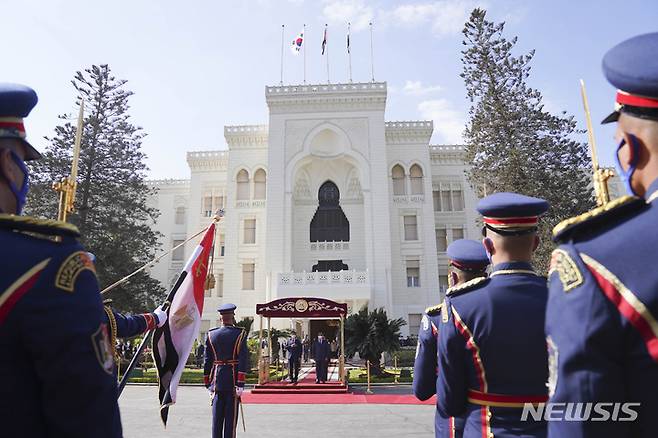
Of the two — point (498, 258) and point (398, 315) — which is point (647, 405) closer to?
point (498, 258)

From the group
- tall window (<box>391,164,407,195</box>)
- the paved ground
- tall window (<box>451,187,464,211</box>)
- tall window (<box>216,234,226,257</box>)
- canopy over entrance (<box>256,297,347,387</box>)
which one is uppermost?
tall window (<box>391,164,407,195</box>)

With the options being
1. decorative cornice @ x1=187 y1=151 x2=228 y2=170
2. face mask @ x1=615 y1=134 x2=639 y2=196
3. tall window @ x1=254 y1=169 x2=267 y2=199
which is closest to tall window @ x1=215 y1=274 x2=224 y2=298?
tall window @ x1=254 y1=169 x2=267 y2=199

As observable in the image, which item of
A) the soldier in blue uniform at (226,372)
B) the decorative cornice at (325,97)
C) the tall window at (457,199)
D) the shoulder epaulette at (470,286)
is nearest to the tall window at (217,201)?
the decorative cornice at (325,97)

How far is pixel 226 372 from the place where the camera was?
5.94 meters

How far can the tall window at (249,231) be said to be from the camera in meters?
30.9

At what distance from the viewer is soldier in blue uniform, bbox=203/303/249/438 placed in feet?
18.8

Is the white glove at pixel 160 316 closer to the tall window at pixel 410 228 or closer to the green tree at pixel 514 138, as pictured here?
the green tree at pixel 514 138

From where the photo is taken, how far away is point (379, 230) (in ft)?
95.1

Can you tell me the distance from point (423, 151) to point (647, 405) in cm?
3196

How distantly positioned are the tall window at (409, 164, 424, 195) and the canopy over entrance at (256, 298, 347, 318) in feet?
60.0

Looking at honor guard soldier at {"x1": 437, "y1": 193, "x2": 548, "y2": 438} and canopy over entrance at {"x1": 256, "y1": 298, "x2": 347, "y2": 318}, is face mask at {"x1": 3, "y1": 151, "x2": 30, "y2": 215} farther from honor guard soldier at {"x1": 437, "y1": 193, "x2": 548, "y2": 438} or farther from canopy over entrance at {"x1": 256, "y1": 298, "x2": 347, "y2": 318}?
canopy over entrance at {"x1": 256, "y1": 298, "x2": 347, "y2": 318}

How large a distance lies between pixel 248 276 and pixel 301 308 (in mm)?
16063

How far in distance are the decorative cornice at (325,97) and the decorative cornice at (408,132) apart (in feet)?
7.70

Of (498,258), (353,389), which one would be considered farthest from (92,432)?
(353,389)
